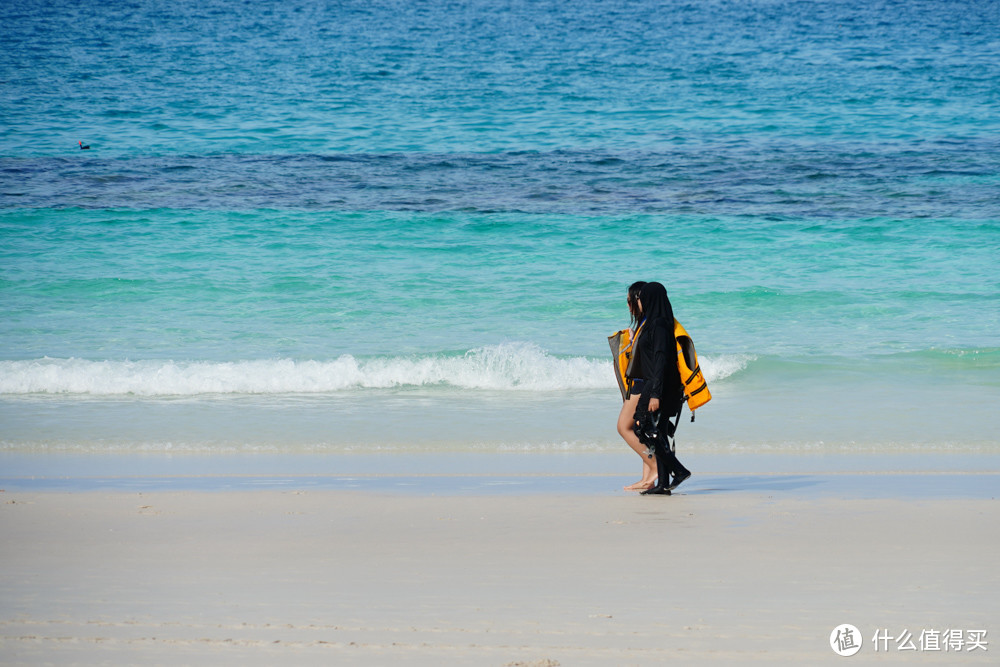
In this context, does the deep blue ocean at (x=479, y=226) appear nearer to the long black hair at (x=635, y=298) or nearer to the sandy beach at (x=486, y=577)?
the long black hair at (x=635, y=298)

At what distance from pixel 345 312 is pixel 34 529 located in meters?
7.97

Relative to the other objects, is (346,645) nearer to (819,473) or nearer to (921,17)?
(819,473)

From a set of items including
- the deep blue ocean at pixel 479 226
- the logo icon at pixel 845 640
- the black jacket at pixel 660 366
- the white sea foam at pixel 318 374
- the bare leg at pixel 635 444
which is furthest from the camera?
the white sea foam at pixel 318 374

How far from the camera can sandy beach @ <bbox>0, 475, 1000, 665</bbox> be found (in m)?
3.44

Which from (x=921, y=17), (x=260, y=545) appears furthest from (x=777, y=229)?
(x=921, y=17)

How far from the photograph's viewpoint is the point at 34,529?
17.2 feet

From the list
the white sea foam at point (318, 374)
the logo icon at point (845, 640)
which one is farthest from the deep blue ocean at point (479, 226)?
the logo icon at point (845, 640)

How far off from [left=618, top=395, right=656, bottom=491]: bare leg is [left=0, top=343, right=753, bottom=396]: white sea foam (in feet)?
12.3

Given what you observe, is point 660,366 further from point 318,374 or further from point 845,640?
point 318,374

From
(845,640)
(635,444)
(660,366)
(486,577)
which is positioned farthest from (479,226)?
(845,640)

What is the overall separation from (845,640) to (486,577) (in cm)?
148

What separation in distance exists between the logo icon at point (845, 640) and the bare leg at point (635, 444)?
2.59 m

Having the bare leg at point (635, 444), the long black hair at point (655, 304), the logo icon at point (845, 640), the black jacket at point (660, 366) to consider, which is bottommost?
the logo icon at point (845, 640)

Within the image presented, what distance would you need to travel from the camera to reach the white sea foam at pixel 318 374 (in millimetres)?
9930
